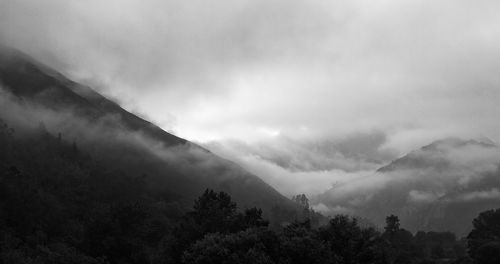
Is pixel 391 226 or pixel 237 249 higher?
pixel 391 226

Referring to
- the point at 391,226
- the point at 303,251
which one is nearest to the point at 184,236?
the point at 303,251

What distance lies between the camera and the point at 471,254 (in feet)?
358

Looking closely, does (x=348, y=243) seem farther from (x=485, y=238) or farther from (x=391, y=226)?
(x=391, y=226)

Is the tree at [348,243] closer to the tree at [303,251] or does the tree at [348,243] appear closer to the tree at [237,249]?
the tree at [303,251]

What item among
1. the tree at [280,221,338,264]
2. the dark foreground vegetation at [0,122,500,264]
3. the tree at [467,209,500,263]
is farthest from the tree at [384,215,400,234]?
the tree at [280,221,338,264]

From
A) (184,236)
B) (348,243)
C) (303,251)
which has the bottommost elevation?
(184,236)

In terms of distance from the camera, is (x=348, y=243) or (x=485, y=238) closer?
(x=348, y=243)

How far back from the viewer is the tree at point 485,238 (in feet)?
319

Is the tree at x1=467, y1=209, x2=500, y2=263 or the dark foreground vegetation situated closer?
the dark foreground vegetation

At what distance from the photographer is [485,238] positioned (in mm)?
125125

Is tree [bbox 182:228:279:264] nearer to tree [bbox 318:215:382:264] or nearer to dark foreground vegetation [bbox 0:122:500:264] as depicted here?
dark foreground vegetation [bbox 0:122:500:264]

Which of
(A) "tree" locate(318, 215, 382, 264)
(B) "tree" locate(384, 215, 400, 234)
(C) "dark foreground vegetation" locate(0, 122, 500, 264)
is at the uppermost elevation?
(B) "tree" locate(384, 215, 400, 234)

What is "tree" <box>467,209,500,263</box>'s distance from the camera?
97375 mm

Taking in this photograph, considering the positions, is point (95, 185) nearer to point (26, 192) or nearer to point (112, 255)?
point (26, 192)
